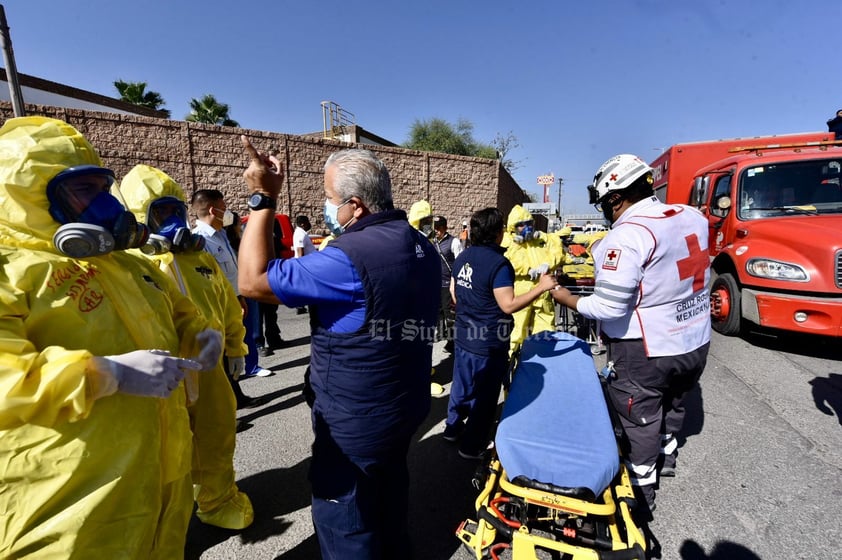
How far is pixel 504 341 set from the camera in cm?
317

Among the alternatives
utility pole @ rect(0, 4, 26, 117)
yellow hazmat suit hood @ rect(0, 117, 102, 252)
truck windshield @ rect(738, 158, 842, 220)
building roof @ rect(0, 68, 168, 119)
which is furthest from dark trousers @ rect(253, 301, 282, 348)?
building roof @ rect(0, 68, 168, 119)

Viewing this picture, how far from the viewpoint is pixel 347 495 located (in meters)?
1.63

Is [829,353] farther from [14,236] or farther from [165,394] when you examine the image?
[14,236]

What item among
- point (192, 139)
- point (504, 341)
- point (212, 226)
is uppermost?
point (192, 139)

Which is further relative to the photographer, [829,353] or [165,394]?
[829,353]

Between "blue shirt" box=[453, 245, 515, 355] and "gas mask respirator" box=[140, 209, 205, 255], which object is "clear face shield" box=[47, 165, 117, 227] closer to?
"gas mask respirator" box=[140, 209, 205, 255]

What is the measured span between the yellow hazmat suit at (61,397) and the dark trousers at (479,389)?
7.26 feet

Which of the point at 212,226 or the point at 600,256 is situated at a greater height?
the point at 212,226

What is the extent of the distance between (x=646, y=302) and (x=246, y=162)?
13.7 m

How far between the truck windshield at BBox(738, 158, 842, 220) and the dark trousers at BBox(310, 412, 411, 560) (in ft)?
21.9

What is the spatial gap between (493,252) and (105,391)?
245 cm

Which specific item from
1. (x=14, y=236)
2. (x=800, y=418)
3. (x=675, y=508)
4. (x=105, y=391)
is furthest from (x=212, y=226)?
(x=800, y=418)

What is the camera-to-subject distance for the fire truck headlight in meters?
4.75

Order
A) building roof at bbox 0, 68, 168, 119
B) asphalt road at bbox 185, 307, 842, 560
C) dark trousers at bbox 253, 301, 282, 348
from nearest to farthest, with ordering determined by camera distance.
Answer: asphalt road at bbox 185, 307, 842, 560 < dark trousers at bbox 253, 301, 282, 348 < building roof at bbox 0, 68, 168, 119
